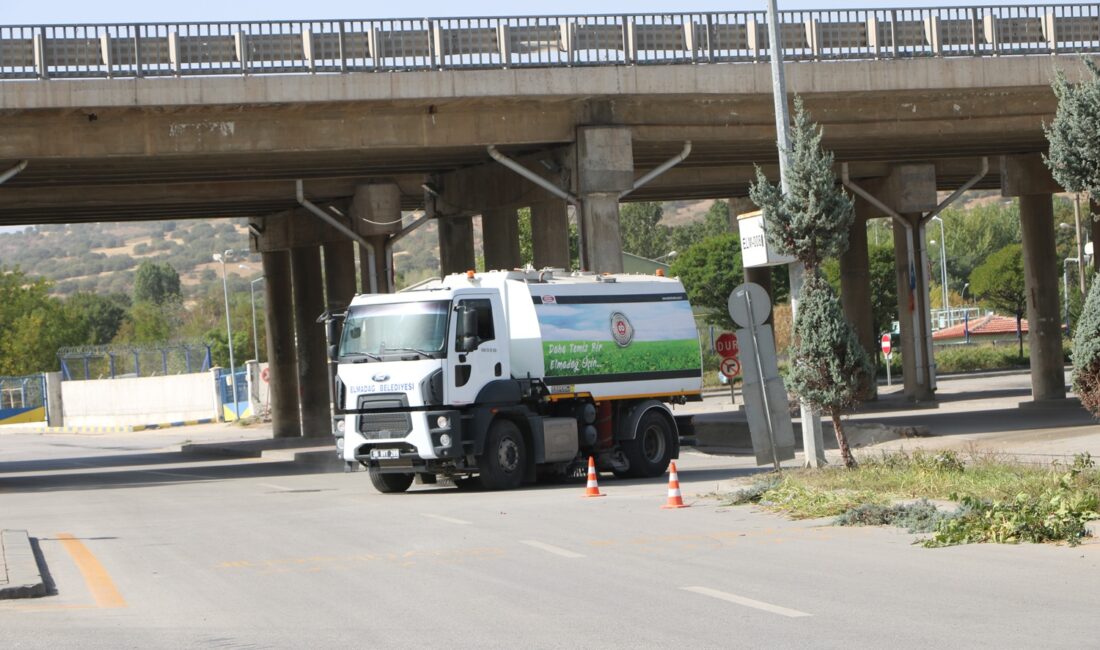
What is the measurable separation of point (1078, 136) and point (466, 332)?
949 centimetres

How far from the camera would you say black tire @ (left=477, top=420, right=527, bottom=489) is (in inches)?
904

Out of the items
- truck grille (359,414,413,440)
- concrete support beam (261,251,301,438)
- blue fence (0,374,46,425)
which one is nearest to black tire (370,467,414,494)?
truck grille (359,414,413,440)

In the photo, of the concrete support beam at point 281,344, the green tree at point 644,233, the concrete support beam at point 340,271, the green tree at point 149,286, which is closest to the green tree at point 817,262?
the concrete support beam at point 340,271

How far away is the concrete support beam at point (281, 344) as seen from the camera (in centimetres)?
4934

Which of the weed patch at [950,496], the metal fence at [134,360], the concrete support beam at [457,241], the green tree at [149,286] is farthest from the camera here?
the green tree at [149,286]

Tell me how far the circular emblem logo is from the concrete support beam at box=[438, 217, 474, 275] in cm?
1540

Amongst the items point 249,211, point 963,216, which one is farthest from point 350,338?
point 963,216

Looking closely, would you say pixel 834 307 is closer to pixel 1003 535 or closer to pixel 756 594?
pixel 1003 535

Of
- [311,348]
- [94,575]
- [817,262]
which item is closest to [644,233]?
Answer: [311,348]

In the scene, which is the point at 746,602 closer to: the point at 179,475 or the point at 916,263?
the point at 179,475

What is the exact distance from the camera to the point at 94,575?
1373 centimetres

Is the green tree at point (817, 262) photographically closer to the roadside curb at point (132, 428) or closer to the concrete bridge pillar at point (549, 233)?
the concrete bridge pillar at point (549, 233)

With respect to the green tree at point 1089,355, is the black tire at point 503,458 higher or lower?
lower

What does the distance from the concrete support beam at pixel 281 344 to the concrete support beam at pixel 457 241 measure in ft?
32.3
